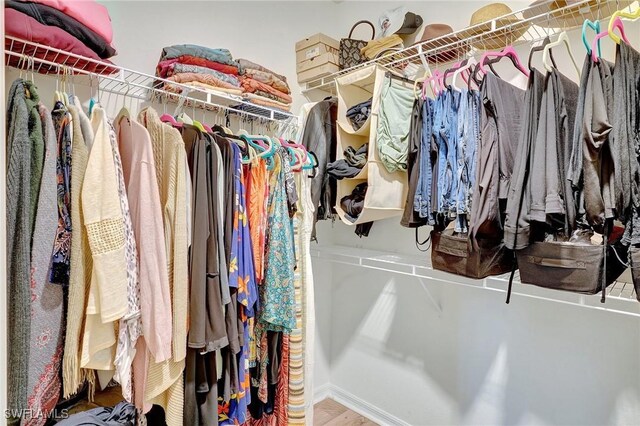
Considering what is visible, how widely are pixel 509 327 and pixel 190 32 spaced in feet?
7.00

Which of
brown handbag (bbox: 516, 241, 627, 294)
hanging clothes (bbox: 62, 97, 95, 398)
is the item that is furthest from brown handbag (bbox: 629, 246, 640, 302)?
hanging clothes (bbox: 62, 97, 95, 398)

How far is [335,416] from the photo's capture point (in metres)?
2.30

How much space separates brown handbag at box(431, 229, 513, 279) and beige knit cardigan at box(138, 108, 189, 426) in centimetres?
96

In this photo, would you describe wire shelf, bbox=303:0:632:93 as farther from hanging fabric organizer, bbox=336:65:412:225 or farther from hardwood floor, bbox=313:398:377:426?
hardwood floor, bbox=313:398:377:426

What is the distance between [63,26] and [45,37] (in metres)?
0.09

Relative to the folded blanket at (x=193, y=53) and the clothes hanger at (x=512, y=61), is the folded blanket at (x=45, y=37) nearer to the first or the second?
the folded blanket at (x=193, y=53)

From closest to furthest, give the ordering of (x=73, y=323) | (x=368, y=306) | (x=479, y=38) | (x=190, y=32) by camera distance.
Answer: (x=73, y=323)
(x=479, y=38)
(x=190, y=32)
(x=368, y=306)

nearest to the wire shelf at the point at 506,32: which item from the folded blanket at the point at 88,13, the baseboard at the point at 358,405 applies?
the folded blanket at the point at 88,13

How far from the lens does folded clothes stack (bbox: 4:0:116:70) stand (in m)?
1.12

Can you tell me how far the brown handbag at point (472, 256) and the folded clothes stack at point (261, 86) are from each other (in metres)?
1.06

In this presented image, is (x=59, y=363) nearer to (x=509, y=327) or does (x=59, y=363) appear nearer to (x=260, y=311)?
(x=260, y=311)

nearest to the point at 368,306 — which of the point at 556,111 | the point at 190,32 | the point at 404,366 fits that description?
the point at 404,366

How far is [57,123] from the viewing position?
1097mm

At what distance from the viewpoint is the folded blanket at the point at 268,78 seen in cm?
186
